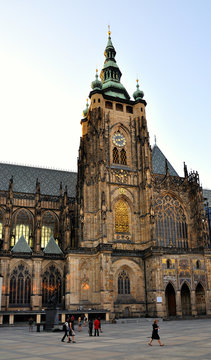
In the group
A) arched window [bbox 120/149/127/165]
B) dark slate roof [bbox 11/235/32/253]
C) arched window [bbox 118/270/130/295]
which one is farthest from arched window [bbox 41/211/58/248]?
arched window [bbox 120/149/127/165]

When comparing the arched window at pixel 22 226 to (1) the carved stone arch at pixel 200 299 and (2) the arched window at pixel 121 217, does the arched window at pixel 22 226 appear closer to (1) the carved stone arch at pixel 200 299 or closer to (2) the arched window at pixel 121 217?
(2) the arched window at pixel 121 217

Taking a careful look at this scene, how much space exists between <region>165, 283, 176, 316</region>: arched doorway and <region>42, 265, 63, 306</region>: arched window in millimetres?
14607

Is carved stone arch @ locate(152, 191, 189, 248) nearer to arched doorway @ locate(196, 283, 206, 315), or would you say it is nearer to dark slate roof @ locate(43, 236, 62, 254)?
arched doorway @ locate(196, 283, 206, 315)

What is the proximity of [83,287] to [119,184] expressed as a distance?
50.6ft

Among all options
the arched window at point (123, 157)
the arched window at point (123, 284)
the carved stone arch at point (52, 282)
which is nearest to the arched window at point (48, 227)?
the carved stone arch at point (52, 282)

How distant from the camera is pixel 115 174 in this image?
170 ft

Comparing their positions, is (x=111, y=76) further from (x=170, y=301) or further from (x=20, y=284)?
(x=170, y=301)

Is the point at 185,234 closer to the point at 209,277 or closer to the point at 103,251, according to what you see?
the point at 209,277

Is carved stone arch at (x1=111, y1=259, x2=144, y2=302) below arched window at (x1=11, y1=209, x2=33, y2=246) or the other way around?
below

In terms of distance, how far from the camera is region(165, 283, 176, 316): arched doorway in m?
47.3

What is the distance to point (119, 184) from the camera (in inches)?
2018

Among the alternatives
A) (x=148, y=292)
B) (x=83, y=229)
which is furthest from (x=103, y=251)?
(x=148, y=292)

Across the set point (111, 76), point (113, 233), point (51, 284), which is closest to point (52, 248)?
point (51, 284)

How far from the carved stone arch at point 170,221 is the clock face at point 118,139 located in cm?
1012
